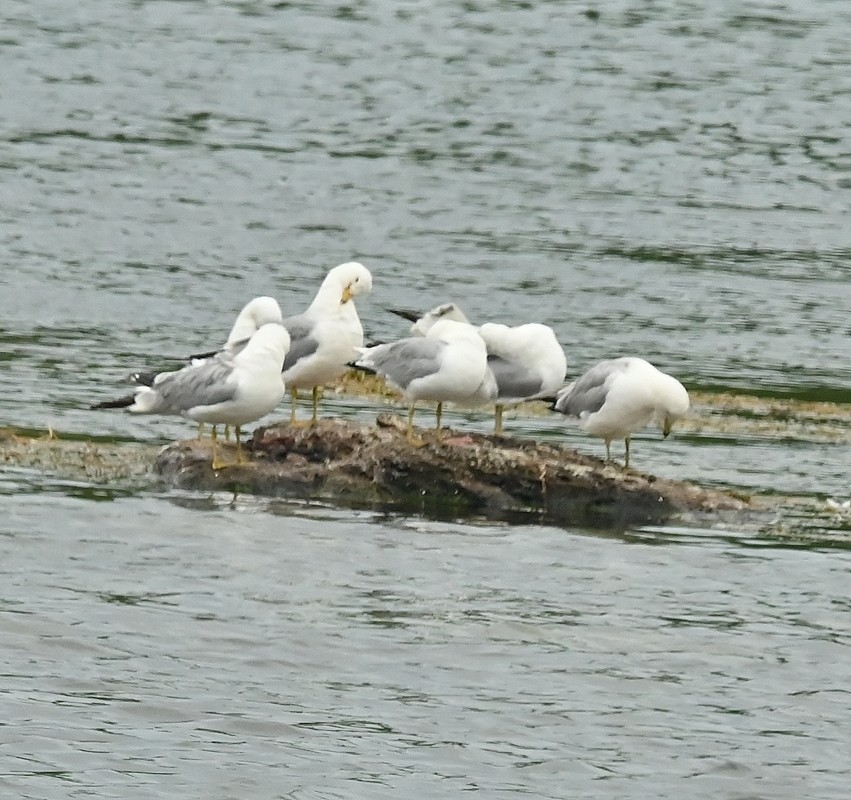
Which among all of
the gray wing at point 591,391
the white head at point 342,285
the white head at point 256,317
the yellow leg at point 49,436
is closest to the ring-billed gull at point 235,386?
the yellow leg at point 49,436

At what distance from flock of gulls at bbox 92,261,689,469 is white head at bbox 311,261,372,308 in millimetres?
10

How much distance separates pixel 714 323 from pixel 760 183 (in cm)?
743

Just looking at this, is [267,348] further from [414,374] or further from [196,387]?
[414,374]

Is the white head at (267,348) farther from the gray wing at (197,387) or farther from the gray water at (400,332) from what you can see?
the gray water at (400,332)

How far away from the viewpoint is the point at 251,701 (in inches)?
335

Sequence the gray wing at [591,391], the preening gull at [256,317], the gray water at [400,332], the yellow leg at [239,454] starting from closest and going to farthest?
the gray water at [400,332]
the yellow leg at [239,454]
the gray wing at [591,391]
the preening gull at [256,317]

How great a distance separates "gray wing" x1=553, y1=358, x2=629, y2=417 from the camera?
1288 cm

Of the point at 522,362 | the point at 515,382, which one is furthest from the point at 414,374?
the point at 522,362

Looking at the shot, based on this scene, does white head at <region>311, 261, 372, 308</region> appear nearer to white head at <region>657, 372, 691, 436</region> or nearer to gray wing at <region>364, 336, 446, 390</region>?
gray wing at <region>364, 336, 446, 390</region>

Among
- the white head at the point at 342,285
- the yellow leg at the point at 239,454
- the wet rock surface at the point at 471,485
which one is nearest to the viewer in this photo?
the wet rock surface at the point at 471,485

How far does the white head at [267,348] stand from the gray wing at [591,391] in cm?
186

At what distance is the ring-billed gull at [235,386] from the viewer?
12.4 m

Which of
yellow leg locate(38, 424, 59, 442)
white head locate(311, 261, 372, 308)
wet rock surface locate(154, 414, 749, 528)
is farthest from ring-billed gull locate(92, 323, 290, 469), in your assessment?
white head locate(311, 261, 372, 308)

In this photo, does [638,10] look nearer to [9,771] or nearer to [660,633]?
[660,633]
